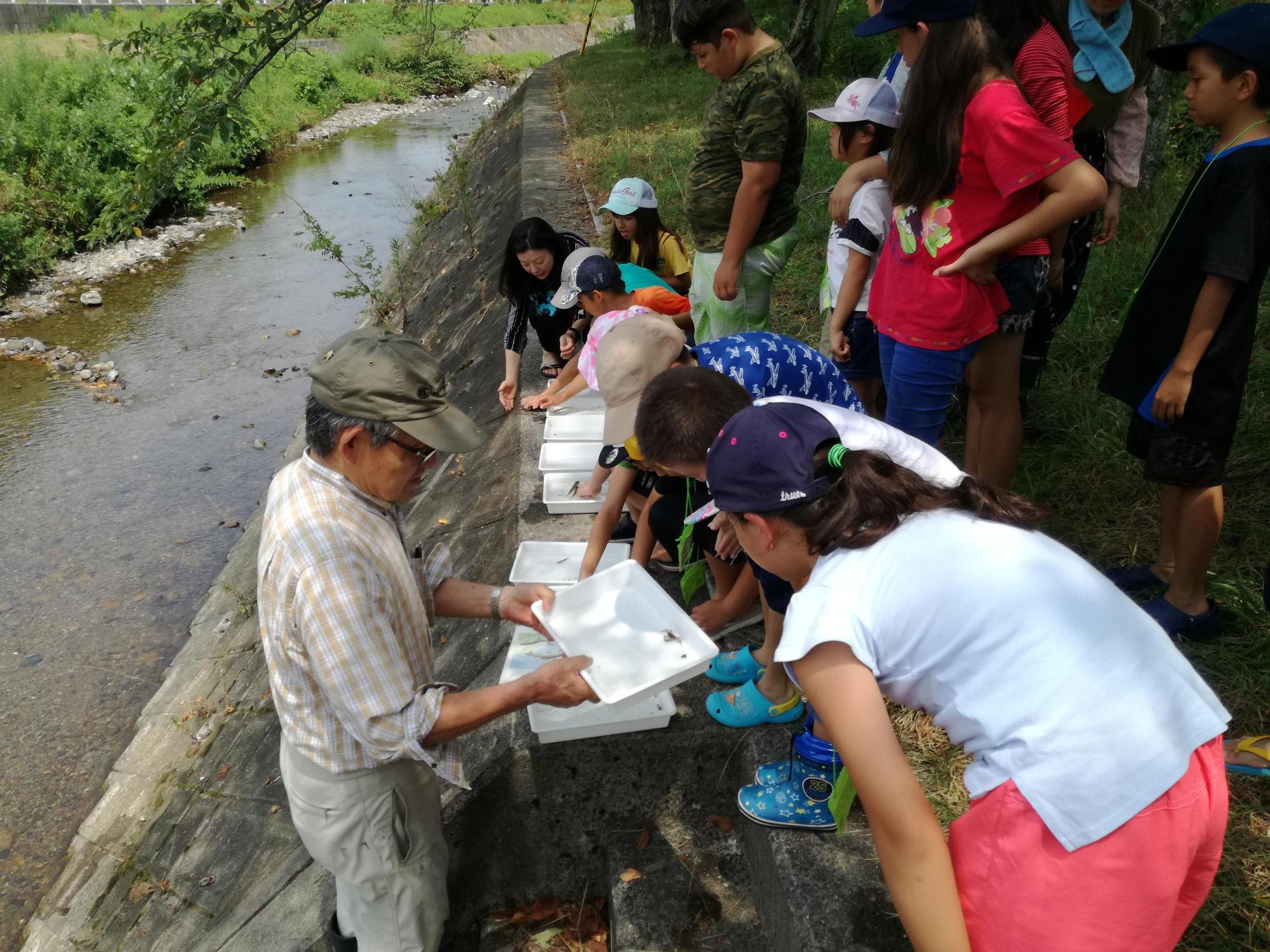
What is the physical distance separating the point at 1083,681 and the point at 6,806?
5314 mm

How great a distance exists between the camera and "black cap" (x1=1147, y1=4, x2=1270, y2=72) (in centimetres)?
225

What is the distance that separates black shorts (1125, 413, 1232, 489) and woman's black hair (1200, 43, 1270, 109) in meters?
0.86

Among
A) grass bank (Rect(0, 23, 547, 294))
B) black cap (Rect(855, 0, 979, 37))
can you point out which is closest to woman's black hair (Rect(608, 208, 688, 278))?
black cap (Rect(855, 0, 979, 37))

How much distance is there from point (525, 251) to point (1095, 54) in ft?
8.44

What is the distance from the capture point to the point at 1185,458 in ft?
8.30

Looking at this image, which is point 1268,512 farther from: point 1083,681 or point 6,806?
point 6,806

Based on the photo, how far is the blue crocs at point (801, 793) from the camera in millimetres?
2193

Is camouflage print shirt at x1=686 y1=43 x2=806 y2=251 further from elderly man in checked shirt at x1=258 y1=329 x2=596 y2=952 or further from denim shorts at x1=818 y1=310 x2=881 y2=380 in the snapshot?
elderly man in checked shirt at x1=258 y1=329 x2=596 y2=952

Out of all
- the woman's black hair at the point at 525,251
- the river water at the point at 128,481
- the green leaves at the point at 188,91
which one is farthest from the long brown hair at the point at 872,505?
the river water at the point at 128,481

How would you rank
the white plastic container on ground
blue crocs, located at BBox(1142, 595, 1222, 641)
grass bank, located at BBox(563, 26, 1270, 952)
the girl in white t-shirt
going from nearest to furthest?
1. the girl in white t-shirt
2. grass bank, located at BBox(563, 26, 1270, 952)
3. the white plastic container on ground
4. blue crocs, located at BBox(1142, 595, 1222, 641)

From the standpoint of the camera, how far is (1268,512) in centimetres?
311

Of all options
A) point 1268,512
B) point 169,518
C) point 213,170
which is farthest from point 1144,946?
point 213,170

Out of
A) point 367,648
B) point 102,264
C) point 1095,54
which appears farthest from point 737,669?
point 102,264

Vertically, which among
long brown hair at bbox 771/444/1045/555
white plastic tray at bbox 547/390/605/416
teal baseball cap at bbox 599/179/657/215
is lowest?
white plastic tray at bbox 547/390/605/416
